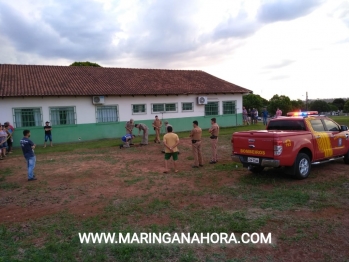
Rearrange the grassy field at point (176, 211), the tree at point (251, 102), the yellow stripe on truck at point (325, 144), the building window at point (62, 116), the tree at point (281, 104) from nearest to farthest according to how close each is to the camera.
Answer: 1. the grassy field at point (176, 211)
2. the yellow stripe on truck at point (325, 144)
3. the building window at point (62, 116)
4. the tree at point (281, 104)
5. the tree at point (251, 102)

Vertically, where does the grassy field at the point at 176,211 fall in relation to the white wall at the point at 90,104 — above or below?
below

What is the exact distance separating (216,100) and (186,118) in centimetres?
328

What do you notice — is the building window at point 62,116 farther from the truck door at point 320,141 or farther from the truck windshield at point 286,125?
the truck door at point 320,141

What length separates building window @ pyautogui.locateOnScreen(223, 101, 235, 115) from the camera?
2484 centimetres

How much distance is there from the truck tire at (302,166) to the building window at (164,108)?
15.4 m

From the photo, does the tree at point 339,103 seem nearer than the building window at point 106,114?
No

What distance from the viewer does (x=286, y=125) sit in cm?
804

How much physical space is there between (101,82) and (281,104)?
40.5 metres

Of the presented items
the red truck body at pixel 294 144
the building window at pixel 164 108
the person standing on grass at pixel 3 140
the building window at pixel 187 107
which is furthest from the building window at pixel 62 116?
the red truck body at pixel 294 144

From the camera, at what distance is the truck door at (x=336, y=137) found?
8.12 m

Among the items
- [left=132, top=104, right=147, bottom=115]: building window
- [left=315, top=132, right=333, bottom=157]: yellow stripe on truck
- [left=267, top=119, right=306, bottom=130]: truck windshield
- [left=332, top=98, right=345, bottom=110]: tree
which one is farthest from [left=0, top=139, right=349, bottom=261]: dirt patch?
[left=332, top=98, right=345, bottom=110]: tree

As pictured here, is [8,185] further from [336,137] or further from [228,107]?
[228,107]

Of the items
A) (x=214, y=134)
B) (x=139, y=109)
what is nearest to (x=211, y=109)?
(x=139, y=109)

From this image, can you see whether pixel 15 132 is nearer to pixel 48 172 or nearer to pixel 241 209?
pixel 48 172
